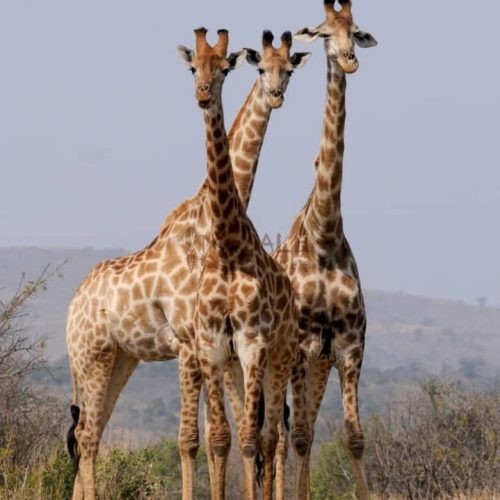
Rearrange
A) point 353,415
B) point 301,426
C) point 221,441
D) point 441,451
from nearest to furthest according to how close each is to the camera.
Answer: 1. point 221,441
2. point 353,415
3. point 301,426
4. point 441,451

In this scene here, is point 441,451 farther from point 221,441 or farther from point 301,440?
point 221,441

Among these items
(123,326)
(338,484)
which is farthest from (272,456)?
(338,484)

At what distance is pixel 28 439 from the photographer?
1814 centimetres

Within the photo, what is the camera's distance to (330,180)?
13195 mm

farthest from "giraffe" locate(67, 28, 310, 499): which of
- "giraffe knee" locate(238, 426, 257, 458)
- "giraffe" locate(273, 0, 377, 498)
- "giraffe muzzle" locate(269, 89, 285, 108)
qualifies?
"giraffe knee" locate(238, 426, 257, 458)

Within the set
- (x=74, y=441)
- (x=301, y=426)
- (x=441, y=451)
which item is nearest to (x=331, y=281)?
(x=301, y=426)

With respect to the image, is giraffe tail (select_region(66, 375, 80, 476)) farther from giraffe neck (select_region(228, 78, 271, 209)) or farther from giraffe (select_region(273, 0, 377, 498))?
giraffe neck (select_region(228, 78, 271, 209))

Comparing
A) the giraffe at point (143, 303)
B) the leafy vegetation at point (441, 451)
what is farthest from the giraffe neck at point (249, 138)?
the leafy vegetation at point (441, 451)

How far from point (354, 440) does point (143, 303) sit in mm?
2270

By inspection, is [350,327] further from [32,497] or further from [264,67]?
[32,497]

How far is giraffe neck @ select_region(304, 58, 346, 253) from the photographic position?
13.2 m

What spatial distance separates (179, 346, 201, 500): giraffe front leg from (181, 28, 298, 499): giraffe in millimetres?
588

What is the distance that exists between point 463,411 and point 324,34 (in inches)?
384

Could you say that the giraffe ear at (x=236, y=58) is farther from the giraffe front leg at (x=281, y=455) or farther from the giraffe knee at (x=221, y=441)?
the giraffe front leg at (x=281, y=455)
